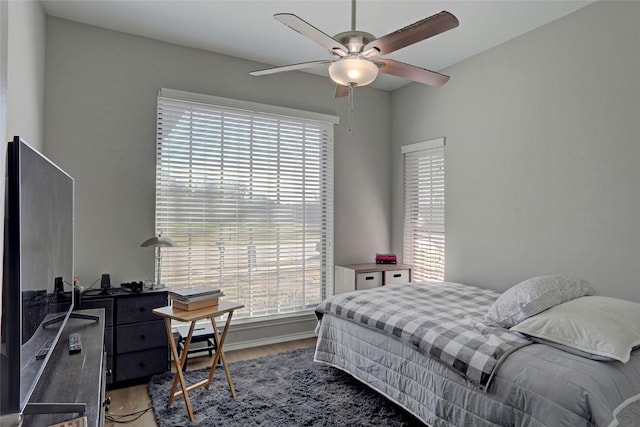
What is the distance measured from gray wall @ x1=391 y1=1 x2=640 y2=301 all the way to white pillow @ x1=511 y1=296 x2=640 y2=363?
826 millimetres

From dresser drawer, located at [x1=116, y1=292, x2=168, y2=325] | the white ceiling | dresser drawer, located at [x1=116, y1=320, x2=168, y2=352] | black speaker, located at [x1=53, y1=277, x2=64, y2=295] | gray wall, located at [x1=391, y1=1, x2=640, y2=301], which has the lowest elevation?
dresser drawer, located at [x1=116, y1=320, x2=168, y2=352]

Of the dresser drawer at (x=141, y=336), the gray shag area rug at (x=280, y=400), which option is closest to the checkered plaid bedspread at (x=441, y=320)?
the gray shag area rug at (x=280, y=400)

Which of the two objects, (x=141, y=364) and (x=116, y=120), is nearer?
(x=141, y=364)

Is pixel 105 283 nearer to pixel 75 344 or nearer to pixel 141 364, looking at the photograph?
pixel 141 364

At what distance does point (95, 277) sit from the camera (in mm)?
3051

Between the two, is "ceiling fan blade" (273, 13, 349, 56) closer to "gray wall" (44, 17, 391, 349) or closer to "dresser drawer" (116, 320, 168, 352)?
"gray wall" (44, 17, 391, 349)

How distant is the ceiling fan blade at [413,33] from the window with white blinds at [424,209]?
2.11 meters

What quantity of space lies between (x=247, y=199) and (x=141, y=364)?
5.49 feet

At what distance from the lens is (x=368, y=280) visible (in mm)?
3994

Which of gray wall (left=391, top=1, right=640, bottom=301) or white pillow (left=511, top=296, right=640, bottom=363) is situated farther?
gray wall (left=391, top=1, right=640, bottom=301)

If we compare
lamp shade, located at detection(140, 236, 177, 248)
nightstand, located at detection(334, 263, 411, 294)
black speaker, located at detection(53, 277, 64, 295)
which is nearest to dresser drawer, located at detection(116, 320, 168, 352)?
lamp shade, located at detection(140, 236, 177, 248)

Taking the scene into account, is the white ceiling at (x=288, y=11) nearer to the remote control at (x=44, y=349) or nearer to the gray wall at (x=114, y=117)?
the gray wall at (x=114, y=117)

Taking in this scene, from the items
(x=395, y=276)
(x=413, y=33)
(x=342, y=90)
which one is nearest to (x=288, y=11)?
(x=342, y=90)

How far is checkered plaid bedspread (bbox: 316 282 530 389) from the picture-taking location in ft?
6.14
